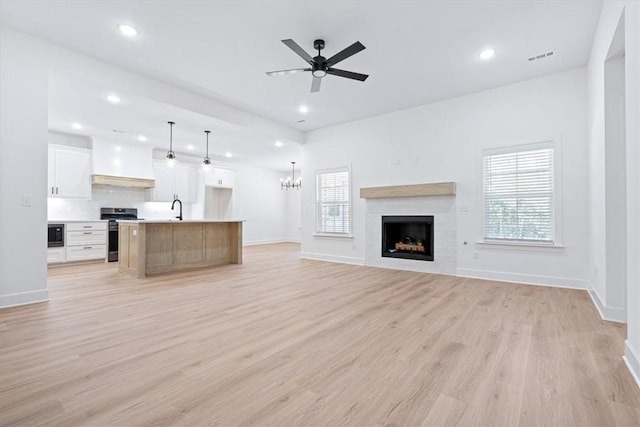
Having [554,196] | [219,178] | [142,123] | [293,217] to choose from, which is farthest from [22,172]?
[293,217]

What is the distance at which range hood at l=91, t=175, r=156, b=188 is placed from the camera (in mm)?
7012

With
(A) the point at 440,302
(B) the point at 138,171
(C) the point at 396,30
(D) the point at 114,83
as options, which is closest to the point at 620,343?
(A) the point at 440,302

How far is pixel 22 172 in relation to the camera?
3.47 metres

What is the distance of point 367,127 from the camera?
6.51 metres

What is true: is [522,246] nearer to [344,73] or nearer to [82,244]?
[344,73]

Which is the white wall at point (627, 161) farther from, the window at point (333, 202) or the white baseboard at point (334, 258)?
the window at point (333, 202)

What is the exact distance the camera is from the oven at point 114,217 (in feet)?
23.2

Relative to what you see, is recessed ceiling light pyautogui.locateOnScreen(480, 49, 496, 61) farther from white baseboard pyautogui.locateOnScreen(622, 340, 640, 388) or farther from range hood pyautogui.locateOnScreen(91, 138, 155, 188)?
range hood pyautogui.locateOnScreen(91, 138, 155, 188)

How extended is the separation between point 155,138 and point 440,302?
7.13 meters

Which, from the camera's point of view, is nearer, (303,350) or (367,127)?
(303,350)

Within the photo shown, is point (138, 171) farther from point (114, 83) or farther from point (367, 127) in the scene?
point (367, 127)

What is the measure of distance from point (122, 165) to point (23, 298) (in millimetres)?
4841

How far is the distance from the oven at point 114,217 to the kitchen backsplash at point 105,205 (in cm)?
Result: 13

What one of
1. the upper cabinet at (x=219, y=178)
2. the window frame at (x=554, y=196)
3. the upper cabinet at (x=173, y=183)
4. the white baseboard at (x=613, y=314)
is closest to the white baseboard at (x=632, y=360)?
the white baseboard at (x=613, y=314)
